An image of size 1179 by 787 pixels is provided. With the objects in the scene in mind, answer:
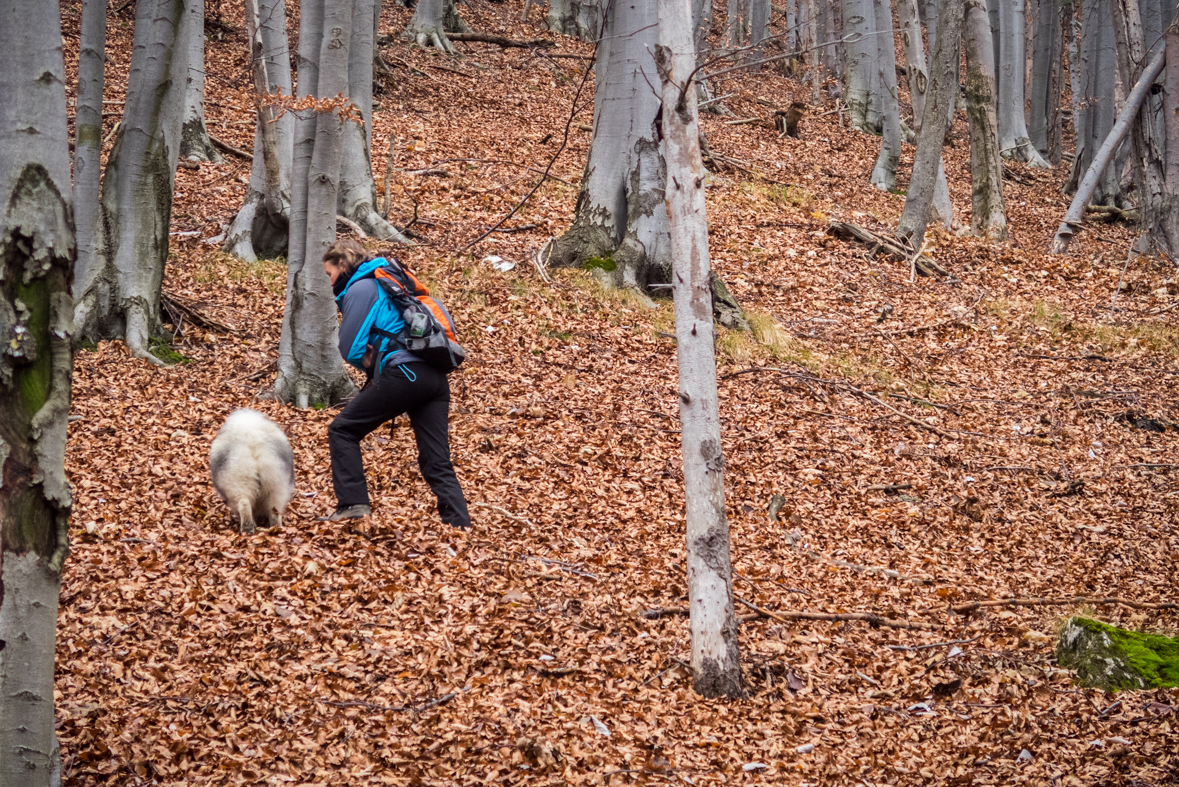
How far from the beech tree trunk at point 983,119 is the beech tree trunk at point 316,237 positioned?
11924mm

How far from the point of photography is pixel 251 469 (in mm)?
5238

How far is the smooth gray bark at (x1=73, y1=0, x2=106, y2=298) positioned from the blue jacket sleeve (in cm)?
375

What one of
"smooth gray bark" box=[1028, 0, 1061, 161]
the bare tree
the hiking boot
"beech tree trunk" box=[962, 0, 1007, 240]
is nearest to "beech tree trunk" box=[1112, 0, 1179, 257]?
"beech tree trunk" box=[962, 0, 1007, 240]

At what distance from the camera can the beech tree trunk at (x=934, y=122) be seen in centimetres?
1390

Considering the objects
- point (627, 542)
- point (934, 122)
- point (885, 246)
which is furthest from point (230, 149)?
point (934, 122)

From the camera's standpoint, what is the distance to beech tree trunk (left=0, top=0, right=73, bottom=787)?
7.59 ft

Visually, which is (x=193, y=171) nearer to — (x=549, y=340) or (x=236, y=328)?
(x=236, y=328)

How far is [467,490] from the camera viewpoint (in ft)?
21.5

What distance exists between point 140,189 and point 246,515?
411 cm

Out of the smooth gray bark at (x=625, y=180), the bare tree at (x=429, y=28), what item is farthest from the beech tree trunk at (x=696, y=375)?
the bare tree at (x=429, y=28)

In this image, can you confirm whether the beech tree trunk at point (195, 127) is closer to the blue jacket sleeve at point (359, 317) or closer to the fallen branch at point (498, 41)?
the blue jacket sleeve at point (359, 317)

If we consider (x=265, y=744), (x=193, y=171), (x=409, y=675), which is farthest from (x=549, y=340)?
(x=193, y=171)

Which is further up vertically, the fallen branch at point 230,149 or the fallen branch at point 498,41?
the fallen branch at point 498,41

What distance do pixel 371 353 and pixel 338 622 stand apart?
5.53 feet
